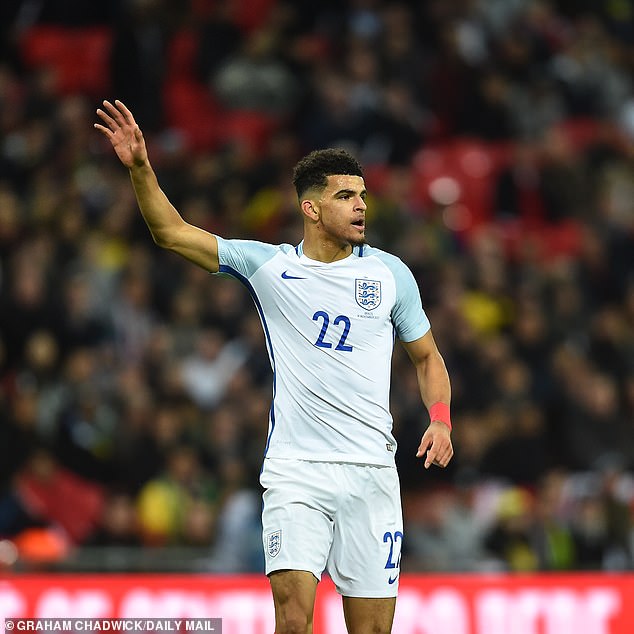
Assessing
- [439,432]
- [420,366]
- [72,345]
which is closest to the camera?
[439,432]

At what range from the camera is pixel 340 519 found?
609 cm

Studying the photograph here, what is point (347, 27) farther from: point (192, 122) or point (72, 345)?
point (72, 345)

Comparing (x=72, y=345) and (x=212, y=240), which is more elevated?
A: (x=72, y=345)

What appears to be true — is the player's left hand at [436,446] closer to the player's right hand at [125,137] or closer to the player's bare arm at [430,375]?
the player's bare arm at [430,375]

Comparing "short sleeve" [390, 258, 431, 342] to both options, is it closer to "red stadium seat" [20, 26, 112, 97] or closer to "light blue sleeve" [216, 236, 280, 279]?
"light blue sleeve" [216, 236, 280, 279]

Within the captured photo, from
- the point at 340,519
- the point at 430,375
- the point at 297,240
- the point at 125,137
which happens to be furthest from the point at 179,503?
the point at 125,137

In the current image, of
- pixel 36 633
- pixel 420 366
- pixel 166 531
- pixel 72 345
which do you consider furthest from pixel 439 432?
pixel 72 345

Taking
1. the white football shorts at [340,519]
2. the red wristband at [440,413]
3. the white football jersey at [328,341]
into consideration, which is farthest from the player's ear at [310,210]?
the white football shorts at [340,519]

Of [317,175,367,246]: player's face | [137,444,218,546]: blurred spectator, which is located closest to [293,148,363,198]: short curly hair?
[317,175,367,246]: player's face

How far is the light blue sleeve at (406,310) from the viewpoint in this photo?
6.39m

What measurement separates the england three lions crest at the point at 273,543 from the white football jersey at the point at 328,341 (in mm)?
345

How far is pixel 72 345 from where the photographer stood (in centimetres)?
1198

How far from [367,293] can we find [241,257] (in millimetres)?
560

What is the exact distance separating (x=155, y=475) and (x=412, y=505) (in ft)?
6.67
